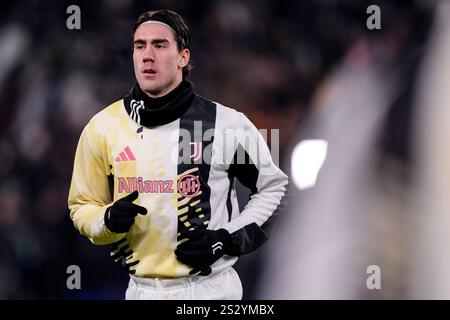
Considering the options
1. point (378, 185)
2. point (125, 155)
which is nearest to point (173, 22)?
point (125, 155)

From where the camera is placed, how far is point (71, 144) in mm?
3420

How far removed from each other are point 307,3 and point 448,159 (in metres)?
0.93

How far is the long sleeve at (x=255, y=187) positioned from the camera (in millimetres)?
2723

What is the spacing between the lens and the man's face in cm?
269

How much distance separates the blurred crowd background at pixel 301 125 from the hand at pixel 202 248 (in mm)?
634

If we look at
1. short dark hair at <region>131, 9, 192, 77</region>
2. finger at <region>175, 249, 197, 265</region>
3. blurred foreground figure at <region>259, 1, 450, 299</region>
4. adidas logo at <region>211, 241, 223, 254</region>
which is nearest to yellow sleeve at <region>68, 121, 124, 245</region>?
finger at <region>175, 249, 197, 265</region>

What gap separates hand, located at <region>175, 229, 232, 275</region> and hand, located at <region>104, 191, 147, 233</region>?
0.60 ft

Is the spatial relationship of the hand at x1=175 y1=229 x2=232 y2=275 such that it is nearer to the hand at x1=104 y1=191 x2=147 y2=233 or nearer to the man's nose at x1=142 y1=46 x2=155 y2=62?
the hand at x1=104 y1=191 x2=147 y2=233

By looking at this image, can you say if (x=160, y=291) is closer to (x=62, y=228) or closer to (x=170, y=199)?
(x=170, y=199)

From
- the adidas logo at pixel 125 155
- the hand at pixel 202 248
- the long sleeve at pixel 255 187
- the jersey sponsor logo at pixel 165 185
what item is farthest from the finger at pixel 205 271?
the adidas logo at pixel 125 155

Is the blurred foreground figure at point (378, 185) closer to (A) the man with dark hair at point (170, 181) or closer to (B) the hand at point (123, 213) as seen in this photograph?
(A) the man with dark hair at point (170, 181)

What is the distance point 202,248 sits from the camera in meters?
2.61

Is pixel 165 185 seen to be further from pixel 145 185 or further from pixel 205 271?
pixel 205 271
